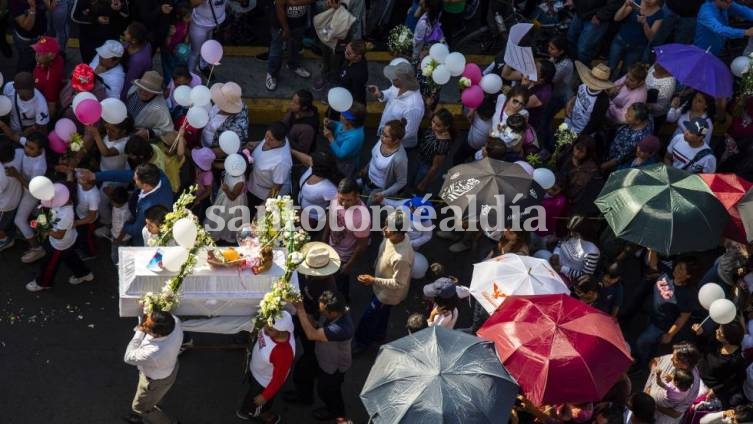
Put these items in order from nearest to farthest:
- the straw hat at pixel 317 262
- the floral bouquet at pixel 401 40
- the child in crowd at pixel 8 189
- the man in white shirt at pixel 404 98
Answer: the straw hat at pixel 317 262
the child in crowd at pixel 8 189
the man in white shirt at pixel 404 98
the floral bouquet at pixel 401 40

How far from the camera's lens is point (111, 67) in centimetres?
922

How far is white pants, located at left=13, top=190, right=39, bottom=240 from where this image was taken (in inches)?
325

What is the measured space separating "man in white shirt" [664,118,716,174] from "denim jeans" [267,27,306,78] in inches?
168

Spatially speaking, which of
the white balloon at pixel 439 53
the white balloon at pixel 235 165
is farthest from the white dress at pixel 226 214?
the white balloon at pixel 439 53

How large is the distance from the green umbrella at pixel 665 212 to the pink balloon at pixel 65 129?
456 cm

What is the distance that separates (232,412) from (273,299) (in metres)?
1.54

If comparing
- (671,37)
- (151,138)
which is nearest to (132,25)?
(151,138)

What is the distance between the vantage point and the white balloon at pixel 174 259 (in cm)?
664

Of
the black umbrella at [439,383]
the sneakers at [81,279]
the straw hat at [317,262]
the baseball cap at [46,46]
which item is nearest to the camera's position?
the black umbrella at [439,383]

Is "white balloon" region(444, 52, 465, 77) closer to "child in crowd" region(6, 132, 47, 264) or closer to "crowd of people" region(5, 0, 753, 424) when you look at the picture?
"crowd of people" region(5, 0, 753, 424)

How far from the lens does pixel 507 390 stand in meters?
6.20

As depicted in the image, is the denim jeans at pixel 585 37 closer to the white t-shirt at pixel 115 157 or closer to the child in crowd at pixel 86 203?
the white t-shirt at pixel 115 157

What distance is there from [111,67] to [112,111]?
1131 mm

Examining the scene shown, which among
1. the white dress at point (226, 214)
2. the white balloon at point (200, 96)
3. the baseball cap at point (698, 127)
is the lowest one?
the white dress at point (226, 214)
